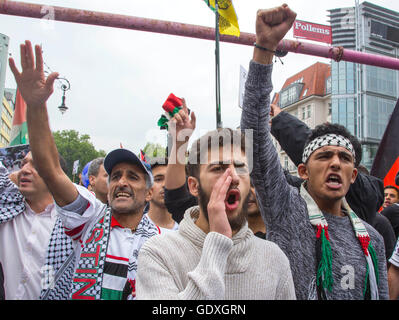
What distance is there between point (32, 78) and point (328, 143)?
5.35ft

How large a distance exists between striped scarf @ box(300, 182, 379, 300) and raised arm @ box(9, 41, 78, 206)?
4.35 feet

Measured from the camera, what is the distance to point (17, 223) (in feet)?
7.93

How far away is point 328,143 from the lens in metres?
2.11

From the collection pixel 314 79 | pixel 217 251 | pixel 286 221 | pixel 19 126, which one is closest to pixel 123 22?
pixel 19 126

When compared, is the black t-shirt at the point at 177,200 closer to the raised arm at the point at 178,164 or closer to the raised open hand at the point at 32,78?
the raised arm at the point at 178,164

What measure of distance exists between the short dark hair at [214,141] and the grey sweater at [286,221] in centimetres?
6

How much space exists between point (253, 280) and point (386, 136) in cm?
451

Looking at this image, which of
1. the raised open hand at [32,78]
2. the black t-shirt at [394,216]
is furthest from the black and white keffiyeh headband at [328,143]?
the black t-shirt at [394,216]

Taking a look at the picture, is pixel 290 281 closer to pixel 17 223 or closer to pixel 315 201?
pixel 315 201

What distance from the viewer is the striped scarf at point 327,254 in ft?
5.81

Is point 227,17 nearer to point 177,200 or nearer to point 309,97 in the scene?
point 177,200
